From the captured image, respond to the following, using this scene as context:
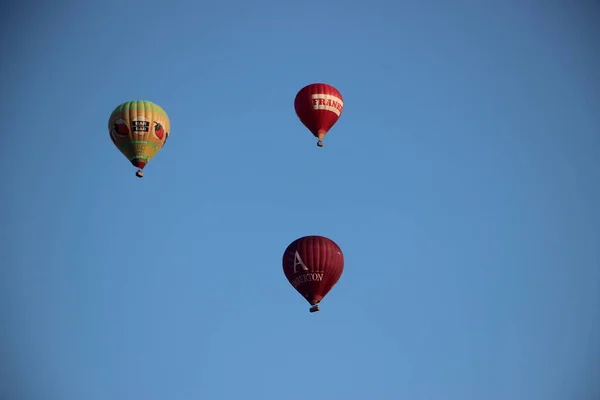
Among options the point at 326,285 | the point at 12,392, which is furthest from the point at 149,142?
the point at 12,392

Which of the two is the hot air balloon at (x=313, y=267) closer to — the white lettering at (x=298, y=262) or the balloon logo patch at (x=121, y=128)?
the white lettering at (x=298, y=262)

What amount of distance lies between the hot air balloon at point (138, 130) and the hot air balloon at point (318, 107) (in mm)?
6551

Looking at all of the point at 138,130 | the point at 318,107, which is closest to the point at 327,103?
the point at 318,107

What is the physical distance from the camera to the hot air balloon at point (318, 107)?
37312mm

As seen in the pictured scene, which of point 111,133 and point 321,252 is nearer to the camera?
point 321,252

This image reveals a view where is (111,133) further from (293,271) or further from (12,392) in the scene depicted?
(12,392)

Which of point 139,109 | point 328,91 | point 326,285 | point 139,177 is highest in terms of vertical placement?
point 328,91

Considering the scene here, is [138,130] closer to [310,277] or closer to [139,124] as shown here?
[139,124]

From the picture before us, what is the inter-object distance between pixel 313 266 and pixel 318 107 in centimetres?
837

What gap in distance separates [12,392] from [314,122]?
125 feet

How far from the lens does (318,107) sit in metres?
37.3

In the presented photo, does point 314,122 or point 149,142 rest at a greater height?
point 314,122

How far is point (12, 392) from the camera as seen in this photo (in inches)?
2421

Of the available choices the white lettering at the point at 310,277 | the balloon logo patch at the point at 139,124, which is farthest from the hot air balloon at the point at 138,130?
the white lettering at the point at 310,277
